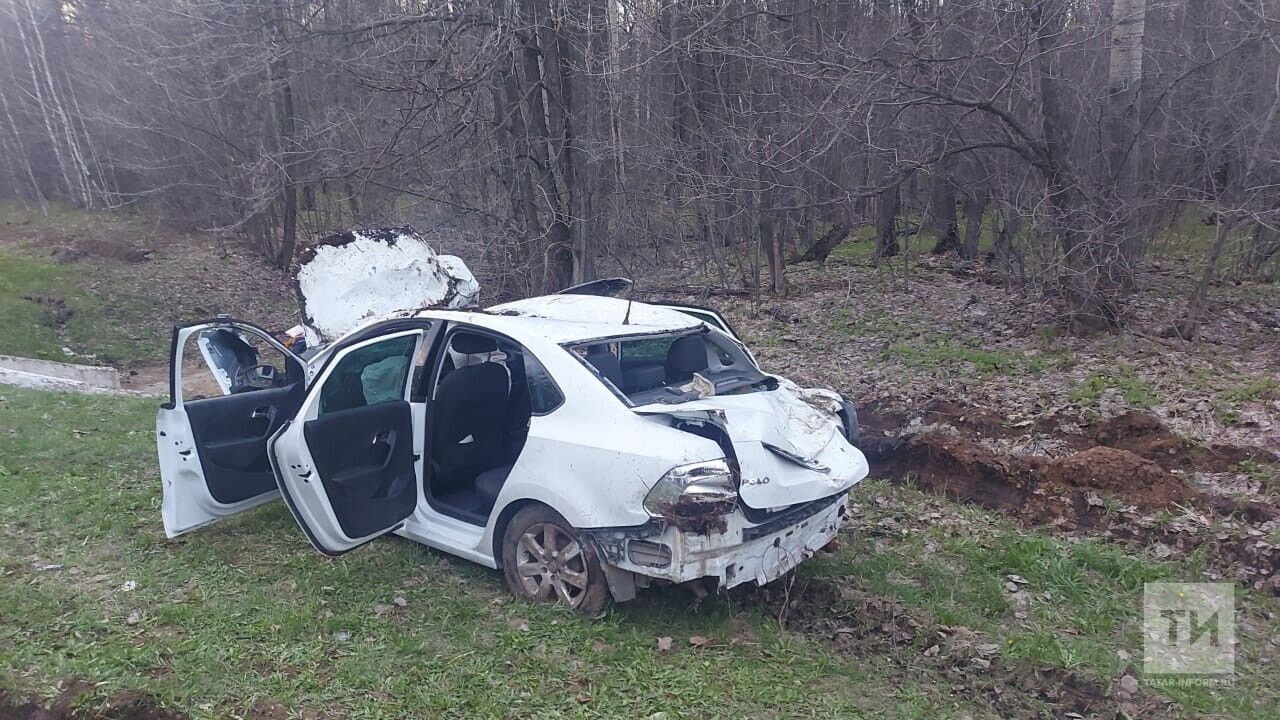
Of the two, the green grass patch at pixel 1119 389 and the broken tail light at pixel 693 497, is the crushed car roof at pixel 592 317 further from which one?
the green grass patch at pixel 1119 389

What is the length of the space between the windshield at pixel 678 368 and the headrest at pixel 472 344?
2.88 feet

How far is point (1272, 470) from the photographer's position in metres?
6.19

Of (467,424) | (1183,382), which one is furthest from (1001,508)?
(467,424)

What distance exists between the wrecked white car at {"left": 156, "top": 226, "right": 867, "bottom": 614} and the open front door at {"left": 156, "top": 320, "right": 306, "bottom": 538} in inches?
0.5

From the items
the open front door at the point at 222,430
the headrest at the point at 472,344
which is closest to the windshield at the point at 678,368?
the headrest at the point at 472,344

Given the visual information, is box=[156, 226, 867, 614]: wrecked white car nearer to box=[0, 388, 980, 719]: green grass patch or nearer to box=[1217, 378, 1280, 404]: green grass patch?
box=[0, 388, 980, 719]: green grass patch

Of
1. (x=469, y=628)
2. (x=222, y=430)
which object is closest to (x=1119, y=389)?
(x=469, y=628)

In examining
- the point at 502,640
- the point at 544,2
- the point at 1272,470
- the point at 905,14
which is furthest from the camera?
the point at 905,14

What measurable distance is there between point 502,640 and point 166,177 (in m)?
22.8

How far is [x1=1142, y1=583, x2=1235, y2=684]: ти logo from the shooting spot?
13.4ft

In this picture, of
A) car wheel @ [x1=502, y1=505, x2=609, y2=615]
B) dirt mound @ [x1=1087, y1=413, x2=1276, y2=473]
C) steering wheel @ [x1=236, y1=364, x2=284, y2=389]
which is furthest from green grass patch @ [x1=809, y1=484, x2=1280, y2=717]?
steering wheel @ [x1=236, y1=364, x2=284, y2=389]

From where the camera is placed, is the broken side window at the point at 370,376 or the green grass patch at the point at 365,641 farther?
the broken side window at the point at 370,376

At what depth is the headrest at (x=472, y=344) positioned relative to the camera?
5.31 meters

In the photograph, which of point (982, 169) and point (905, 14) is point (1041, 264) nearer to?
point (982, 169)
